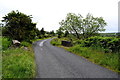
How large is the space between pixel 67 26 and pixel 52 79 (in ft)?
117

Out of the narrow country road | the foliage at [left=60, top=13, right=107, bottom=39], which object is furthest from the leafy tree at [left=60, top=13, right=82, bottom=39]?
the narrow country road

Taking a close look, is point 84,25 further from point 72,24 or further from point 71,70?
point 71,70

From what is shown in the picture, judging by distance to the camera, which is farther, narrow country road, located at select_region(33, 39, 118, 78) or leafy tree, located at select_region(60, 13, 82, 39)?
leafy tree, located at select_region(60, 13, 82, 39)

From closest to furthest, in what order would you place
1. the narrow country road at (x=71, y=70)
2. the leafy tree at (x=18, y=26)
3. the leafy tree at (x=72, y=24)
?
the narrow country road at (x=71, y=70), the leafy tree at (x=18, y=26), the leafy tree at (x=72, y=24)

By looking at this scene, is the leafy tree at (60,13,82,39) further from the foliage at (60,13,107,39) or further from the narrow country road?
the narrow country road

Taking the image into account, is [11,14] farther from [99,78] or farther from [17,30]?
[99,78]

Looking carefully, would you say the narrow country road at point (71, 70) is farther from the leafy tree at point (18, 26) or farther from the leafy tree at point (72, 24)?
the leafy tree at point (72, 24)

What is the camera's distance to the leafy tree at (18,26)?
82.8 ft

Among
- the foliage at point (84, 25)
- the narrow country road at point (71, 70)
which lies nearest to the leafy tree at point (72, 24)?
the foliage at point (84, 25)

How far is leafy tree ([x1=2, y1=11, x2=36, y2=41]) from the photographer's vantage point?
2523 cm

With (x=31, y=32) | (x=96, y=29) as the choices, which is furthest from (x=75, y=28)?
(x=31, y=32)

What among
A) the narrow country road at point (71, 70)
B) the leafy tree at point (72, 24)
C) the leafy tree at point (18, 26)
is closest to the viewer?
the narrow country road at point (71, 70)

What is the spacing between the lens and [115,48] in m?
11.8

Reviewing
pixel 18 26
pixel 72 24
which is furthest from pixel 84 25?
pixel 18 26
